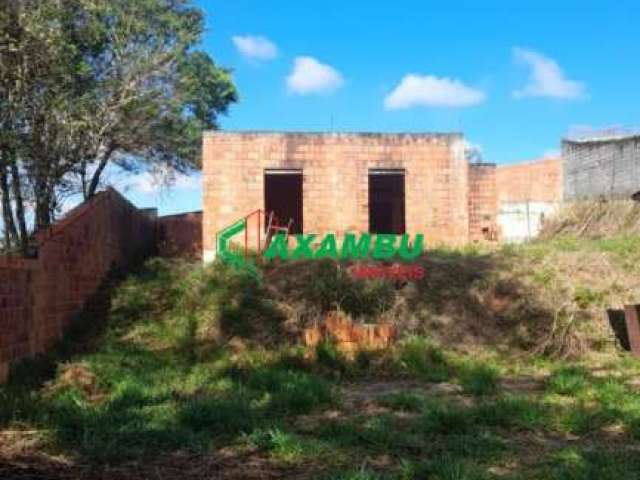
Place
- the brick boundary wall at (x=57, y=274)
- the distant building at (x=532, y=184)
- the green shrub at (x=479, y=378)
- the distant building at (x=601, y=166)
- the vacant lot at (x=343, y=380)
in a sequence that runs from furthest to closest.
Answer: the distant building at (x=532, y=184) → the distant building at (x=601, y=166) → the brick boundary wall at (x=57, y=274) → the green shrub at (x=479, y=378) → the vacant lot at (x=343, y=380)

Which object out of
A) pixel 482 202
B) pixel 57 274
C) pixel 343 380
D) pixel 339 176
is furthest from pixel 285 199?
pixel 343 380

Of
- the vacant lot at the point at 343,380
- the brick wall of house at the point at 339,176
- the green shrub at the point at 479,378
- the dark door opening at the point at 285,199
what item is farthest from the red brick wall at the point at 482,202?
the green shrub at the point at 479,378

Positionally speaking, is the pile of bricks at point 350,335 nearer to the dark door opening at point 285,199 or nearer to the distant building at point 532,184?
the dark door opening at point 285,199

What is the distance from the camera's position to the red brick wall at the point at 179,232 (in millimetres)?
20734

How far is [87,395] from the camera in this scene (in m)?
7.75

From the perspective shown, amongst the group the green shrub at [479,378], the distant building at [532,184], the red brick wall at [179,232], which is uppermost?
the distant building at [532,184]

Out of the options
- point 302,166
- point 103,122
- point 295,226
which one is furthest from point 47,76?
point 295,226

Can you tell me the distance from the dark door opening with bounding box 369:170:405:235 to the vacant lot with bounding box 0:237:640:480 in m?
6.75

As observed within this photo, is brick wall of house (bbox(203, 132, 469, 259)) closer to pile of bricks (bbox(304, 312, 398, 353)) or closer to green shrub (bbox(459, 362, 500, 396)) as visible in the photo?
pile of bricks (bbox(304, 312, 398, 353))

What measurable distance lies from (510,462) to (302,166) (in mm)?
11504


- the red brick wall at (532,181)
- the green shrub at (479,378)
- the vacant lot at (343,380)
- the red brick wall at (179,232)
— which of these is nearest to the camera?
the vacant lot at (343,380)

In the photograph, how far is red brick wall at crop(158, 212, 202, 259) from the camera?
2073cm

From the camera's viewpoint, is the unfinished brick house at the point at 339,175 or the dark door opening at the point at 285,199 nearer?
the unfinished brick house at the point at 339,175

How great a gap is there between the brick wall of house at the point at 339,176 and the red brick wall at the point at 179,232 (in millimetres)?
5085
